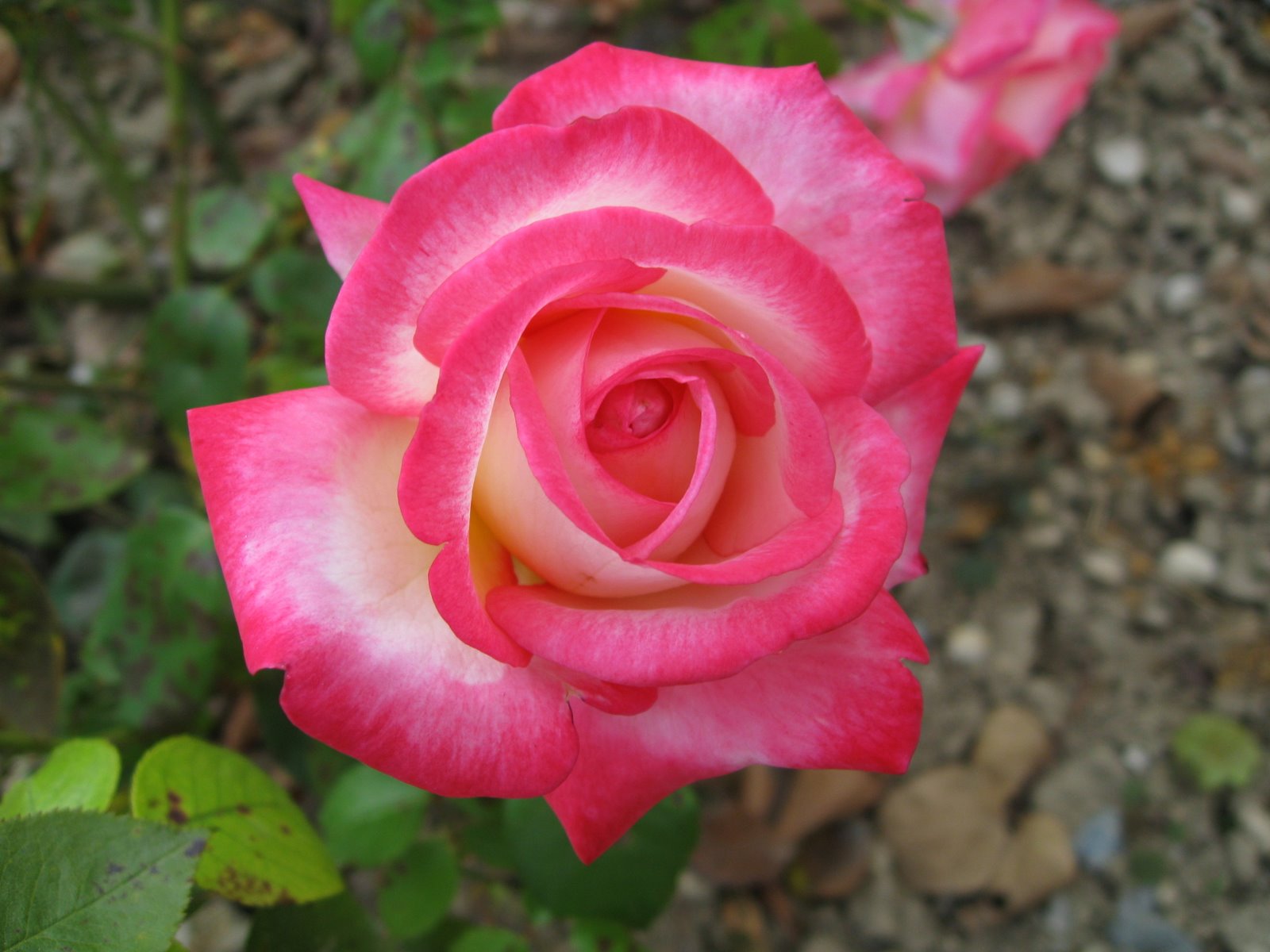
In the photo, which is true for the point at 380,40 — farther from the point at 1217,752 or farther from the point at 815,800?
the point at 1217,752

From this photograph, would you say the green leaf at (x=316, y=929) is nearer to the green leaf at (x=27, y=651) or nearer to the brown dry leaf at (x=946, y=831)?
the green leaf at (x=27, y=651)

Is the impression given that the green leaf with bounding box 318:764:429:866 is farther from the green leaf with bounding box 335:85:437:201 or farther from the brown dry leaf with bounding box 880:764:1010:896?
the brown dry leaf with bounding box 880:764:1010:896

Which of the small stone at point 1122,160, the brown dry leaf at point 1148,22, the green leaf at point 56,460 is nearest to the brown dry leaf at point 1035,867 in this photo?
the small stone at point 1122,160

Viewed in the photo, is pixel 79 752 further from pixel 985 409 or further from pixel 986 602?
pixel 985 409

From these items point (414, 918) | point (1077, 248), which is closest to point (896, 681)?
point (414, 918)

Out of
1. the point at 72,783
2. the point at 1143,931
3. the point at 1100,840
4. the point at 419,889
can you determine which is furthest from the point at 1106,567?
the point at 72,783

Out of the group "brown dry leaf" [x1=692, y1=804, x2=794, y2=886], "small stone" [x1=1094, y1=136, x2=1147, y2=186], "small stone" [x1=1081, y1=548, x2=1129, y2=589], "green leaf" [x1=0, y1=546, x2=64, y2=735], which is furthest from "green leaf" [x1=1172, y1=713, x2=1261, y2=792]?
"green leaf" [x1=0, y1=546, x2=64, y2=735]
